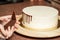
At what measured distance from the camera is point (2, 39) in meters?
0.52

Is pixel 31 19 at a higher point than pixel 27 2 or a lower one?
higher

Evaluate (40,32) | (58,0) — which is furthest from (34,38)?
(58,0)

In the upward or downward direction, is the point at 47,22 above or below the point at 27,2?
above

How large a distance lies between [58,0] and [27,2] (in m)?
0.22

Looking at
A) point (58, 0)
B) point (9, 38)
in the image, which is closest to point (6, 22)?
point (9, 38)

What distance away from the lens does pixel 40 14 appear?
1.91 feet

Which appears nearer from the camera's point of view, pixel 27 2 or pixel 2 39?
pixel 2 39

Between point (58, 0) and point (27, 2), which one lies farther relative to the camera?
point (27, 2)

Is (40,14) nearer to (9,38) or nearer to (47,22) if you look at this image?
(47,22)

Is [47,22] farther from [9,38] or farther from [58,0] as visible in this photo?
[58,0]

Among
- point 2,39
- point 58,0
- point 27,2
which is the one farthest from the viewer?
point 27,2

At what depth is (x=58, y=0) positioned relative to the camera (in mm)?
935

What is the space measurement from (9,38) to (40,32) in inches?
4.4

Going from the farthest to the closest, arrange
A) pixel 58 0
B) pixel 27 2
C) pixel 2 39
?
pixel 27 2, pixel 58 0, pixel 2 39
